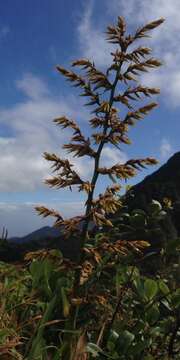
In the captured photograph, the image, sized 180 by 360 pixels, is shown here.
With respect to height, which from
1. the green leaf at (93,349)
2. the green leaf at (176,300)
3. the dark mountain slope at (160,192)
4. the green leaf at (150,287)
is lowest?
the green leaf at (93,349)

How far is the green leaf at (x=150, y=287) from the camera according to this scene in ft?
18.5

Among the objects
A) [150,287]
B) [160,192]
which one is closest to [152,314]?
[150,287]

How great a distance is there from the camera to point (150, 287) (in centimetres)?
564

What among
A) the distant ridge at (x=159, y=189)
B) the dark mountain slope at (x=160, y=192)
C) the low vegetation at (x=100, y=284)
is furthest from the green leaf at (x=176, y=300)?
the dark mountain slope at (x=160, y=192)

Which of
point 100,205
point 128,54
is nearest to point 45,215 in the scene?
point 100,205

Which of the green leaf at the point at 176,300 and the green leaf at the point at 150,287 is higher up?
the green leaf at the point at 150,287

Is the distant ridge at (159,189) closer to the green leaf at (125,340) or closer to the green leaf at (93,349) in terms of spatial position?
the green leaf at (125,340)

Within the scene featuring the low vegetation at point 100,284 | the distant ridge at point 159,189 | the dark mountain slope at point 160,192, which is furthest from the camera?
the distant ridge at point 159,189

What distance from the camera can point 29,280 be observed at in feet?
23.1

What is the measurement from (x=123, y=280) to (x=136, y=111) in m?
1.92

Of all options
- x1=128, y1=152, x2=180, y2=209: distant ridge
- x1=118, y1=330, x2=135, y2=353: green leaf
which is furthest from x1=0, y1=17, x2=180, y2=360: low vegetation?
x1=128, y1=152, x2=180, y2=209: distant ridge

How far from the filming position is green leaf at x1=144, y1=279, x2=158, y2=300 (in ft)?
18.5

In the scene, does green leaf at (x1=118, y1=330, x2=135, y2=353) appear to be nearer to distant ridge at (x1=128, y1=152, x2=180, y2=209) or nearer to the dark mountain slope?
distant ridge at (x1=128, y1=152, x2=180, y2=209)

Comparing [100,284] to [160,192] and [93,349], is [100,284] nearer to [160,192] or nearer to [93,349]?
[93,349]
